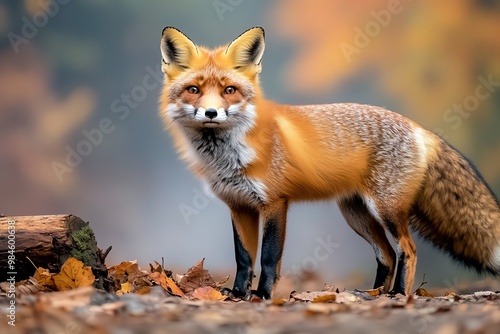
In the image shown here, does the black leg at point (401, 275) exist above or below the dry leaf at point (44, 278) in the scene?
below

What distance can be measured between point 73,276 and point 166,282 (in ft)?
2.32

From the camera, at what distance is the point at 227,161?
3584mm

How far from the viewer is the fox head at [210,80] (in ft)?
11.1

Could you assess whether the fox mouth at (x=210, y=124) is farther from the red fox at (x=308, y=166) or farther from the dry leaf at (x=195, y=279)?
the dry leaf at (x=195, y=279)

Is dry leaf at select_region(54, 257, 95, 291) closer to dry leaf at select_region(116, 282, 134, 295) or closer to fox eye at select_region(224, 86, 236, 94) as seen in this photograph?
dry leaf at select_region(116, 282, 134, 295)

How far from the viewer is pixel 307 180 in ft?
12.4

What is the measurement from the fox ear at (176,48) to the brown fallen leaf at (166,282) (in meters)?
1.27

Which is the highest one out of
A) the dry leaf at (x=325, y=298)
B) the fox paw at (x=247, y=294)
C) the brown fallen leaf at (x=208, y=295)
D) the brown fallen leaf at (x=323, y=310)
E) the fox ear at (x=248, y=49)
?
the fox ear at (x=248, y=49)

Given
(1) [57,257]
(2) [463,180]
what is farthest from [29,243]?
(2) [463,180]

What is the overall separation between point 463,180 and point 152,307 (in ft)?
8.43

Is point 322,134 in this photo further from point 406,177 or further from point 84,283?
point 84,283

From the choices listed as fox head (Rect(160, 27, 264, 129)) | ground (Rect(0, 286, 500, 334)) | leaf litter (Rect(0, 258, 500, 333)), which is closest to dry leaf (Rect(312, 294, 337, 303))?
leaf litter (Rect(0, 258, 500, 333))

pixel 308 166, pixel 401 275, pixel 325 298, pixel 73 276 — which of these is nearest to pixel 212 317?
pixel 325 298

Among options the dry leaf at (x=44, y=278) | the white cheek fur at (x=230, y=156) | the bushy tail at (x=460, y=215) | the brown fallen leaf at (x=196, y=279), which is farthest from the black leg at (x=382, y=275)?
the dry leaf at (x=44, y=278)
